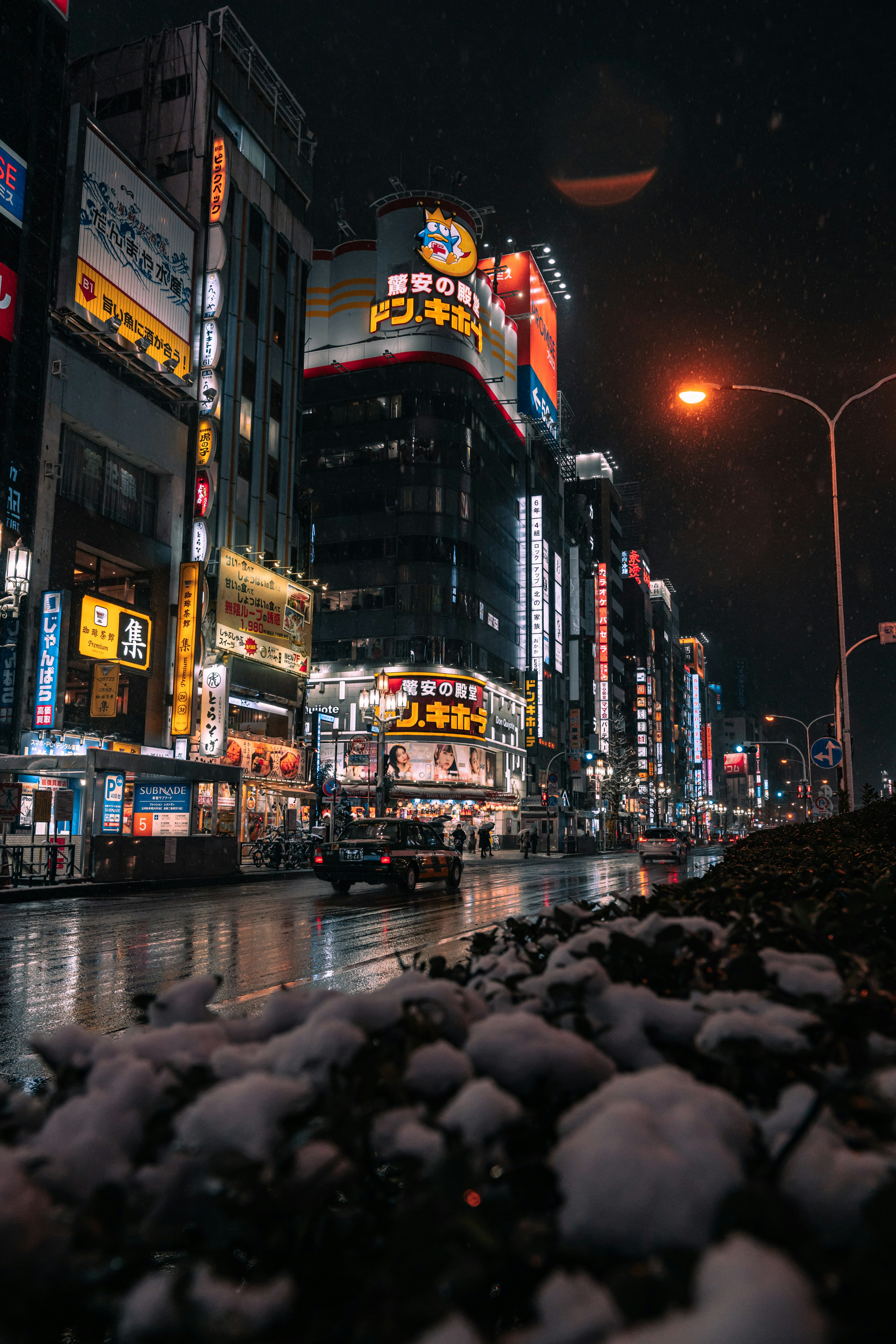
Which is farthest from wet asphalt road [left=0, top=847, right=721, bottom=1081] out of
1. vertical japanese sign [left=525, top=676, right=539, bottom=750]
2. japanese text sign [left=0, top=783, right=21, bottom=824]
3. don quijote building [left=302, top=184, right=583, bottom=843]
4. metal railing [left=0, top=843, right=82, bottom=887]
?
vertical japanese sign [left=525, top=676, right=539, bottom=750]

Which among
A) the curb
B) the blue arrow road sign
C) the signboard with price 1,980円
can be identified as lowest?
the curb

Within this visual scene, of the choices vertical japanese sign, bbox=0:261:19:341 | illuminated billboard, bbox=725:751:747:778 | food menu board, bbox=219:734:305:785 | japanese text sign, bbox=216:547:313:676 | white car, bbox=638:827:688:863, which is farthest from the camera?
illuminated billboard, bbox=725:751:747:778

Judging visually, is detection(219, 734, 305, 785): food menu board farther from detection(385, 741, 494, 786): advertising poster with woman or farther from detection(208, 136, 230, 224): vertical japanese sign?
detection(208, 136, 230, 224): vertical japanese sign

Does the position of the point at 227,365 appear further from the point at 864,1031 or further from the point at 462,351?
the point at 864,1031

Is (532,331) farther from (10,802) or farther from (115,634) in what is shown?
(10,802)

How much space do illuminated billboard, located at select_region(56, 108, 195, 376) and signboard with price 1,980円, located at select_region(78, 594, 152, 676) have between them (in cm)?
888

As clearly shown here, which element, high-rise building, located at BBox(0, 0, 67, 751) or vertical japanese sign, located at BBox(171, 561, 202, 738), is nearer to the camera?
high-rise building, located at BBox(0, 0, 67, 751)

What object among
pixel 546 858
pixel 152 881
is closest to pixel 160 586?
pixel 152 881

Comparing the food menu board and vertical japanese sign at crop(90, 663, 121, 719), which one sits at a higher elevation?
vertical japanese sign at crop(90, 663, 121, 719)

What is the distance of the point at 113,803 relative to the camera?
→ 2464cm

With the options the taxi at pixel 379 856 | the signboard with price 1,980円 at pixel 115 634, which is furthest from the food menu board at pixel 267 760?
the taxi at pixel 379 856

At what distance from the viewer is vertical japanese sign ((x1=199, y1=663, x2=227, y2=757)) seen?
3300 centimetres

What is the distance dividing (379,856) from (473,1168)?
65.5 ft

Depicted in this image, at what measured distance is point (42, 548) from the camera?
27.3m
